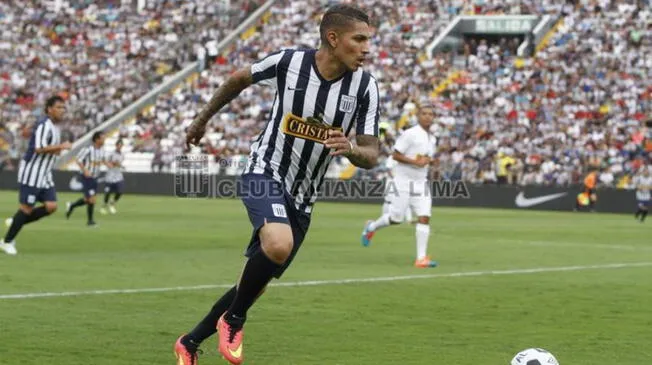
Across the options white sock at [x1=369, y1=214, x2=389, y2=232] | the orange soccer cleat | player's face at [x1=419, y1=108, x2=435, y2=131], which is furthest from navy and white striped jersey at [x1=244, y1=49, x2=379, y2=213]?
white sock at [x1=369, y1=214, x2=389, y2=232]

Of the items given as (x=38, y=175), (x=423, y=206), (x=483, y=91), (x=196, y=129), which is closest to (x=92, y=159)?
(x=38, y=175)

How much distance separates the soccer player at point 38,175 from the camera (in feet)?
66.0

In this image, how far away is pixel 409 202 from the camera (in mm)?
Answer: 19703

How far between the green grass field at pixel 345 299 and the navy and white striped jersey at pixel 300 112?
54.5 inches

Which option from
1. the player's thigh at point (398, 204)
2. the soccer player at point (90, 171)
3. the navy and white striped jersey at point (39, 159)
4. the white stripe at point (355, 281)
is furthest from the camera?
the soccer player at point (90, 171)

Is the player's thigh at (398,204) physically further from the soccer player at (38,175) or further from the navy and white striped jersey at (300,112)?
the navy and white striped jersey at (300,112)

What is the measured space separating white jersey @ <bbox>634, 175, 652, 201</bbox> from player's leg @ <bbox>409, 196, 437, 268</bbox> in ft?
67.3

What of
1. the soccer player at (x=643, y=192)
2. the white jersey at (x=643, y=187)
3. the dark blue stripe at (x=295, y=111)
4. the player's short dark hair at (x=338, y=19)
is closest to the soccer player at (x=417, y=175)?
the dark blue stripe at (x=295, y=111)

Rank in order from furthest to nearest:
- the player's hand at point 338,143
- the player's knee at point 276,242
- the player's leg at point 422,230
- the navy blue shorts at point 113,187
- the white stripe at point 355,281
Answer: the navy blue shorts at point 113,187 < the player's leg at point 422,230 < the white stripe at point 355,281 < the player's knee at point 276,242 < the player's hand at point 338,143

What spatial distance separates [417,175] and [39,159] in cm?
595

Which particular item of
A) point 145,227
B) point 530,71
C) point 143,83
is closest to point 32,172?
point 145,227

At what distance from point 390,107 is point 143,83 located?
12.7 m

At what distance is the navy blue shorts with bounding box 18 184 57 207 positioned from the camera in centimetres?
2033

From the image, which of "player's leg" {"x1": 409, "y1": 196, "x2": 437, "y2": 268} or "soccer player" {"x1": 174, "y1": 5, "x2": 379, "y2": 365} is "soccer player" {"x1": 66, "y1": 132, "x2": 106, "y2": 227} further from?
"soccer player" {"x1": 174, "y1": 5, "x2": 379, "y2": 365}
